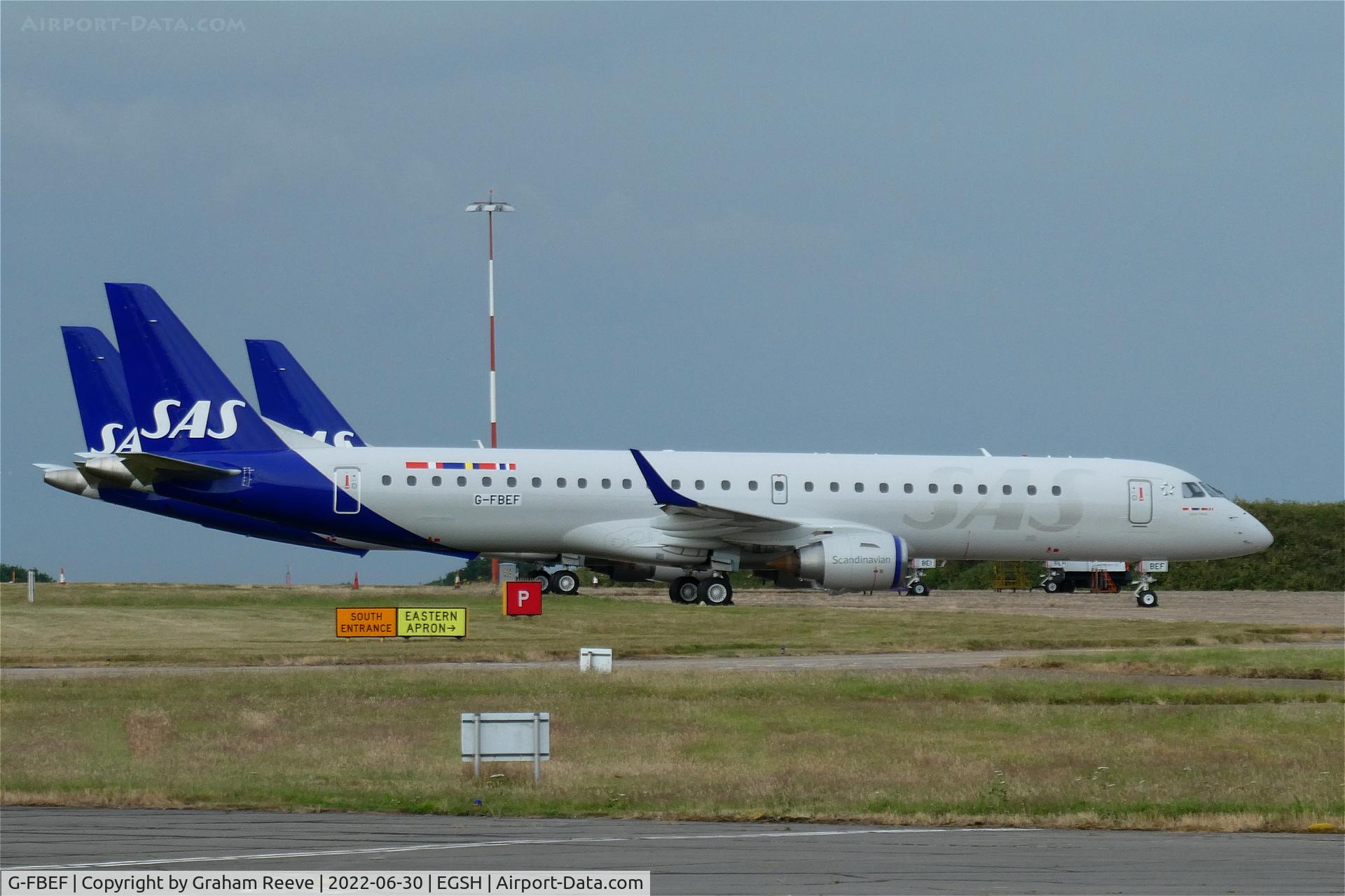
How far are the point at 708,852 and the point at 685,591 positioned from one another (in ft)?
99.2

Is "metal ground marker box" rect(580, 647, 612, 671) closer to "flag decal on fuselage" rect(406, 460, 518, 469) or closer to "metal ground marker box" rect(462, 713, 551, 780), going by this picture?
"metal ground marker box" rect(462, 713, 551, 780)

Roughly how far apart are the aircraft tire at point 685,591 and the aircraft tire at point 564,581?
3.03 m

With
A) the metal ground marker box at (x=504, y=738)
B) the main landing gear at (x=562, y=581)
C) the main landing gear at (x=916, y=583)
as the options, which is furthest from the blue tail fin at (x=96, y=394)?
the metal ground marker box at (x=504, y=738)

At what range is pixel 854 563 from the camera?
3856 cm

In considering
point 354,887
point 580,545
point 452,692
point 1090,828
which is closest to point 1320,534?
point 580,545

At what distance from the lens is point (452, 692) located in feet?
77.9

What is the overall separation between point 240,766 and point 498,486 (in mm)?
22506

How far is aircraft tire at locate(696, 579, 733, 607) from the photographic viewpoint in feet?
138

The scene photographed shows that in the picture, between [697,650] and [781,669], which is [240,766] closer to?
[781,669]

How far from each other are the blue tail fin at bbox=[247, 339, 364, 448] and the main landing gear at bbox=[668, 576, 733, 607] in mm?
13991

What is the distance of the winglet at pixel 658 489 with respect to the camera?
125ft

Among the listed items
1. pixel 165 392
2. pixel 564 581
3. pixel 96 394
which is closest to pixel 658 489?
pixel 564 581

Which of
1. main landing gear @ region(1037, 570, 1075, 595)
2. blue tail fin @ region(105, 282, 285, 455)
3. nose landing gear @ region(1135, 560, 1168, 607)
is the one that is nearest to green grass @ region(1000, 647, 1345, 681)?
nose landing gear @ region(1135, 560, 1168, 607)

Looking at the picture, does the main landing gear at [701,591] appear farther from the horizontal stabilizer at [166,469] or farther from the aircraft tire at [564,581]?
the horizontal stabilizer at [166,469]
